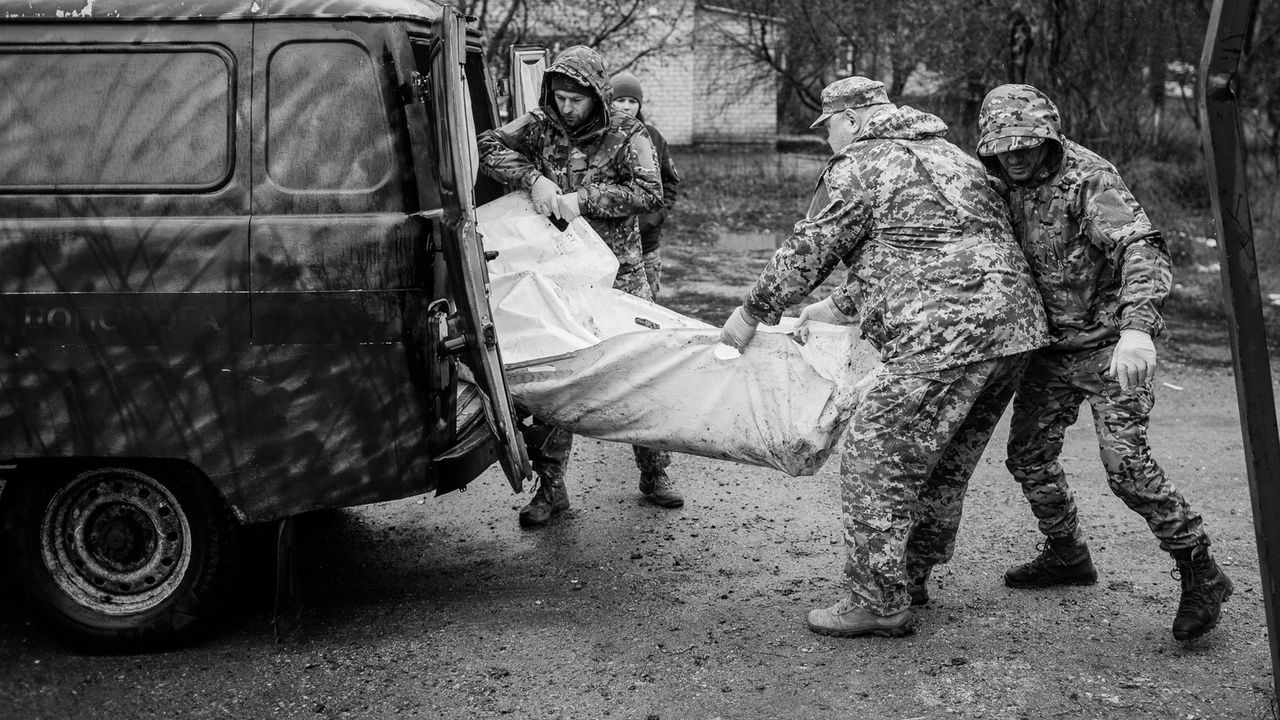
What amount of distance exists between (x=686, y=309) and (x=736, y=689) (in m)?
6.11

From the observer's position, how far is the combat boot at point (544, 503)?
5.30m

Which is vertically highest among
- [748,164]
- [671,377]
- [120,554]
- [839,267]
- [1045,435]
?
[671,377]

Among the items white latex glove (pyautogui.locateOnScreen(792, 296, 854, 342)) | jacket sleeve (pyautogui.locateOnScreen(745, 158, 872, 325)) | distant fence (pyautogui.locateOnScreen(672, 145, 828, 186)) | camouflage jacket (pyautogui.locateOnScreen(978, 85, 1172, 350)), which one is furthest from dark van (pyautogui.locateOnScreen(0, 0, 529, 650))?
distant fence (pyautogui.locateOnScreen(672, 145, 828, 186))

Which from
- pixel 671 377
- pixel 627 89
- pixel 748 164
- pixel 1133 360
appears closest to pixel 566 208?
pixel 671 377

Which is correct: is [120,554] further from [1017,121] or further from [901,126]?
[1017,121]

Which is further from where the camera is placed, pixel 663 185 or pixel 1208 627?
pixel 663 185

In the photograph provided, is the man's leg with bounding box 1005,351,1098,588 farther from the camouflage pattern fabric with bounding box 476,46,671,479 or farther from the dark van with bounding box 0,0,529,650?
the dark van with bounding box 0,0,529,650

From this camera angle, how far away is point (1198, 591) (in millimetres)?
4012

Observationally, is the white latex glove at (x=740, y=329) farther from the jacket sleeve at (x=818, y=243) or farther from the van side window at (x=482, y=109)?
the van side window at (x=482, y=109)

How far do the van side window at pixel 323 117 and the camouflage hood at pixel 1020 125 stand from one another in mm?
1911

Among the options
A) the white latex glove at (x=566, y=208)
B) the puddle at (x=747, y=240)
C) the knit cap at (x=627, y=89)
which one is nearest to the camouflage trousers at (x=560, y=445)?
the white latex glove at (x=566, y=208)

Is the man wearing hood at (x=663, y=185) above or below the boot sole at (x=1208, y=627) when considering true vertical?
above

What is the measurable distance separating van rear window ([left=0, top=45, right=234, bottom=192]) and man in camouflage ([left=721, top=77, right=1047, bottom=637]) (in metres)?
1.78

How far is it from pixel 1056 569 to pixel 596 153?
244 centimetres
